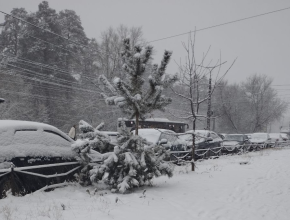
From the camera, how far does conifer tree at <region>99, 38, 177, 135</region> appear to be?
22.1ft

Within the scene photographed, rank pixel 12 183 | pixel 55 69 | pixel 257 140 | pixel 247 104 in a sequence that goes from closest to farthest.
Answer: pixel 12 183 < pixel 257 140 < pixel 55 69 < pixel 247 104

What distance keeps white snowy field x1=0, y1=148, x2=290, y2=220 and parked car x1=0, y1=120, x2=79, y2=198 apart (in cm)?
32

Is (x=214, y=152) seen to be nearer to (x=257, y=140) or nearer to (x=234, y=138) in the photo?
(x=234, y=138)

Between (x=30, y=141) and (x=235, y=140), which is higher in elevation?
(x=30, y=141)

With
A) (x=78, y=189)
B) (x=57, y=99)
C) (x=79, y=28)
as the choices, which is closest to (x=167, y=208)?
(x=78, y=189)

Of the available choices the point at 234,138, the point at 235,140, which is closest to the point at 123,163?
the point at 235,140

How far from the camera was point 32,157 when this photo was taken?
19.1ft

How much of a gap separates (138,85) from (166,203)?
312 cm

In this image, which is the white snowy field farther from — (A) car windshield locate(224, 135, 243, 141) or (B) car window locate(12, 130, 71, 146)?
(A) car windshield locate(224, 135, 243, 141)

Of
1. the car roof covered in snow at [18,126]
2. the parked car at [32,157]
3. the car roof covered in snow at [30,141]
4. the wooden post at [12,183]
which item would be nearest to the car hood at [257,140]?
the parked car at [32,157]

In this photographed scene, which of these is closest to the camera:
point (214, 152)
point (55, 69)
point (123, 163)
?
point (123, 163)

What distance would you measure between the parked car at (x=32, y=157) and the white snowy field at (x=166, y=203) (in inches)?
12.6

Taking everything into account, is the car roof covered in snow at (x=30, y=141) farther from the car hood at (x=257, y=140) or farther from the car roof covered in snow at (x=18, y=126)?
the car hood at (x=257, y=140)

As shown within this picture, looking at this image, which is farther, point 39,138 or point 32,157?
point 39,138
